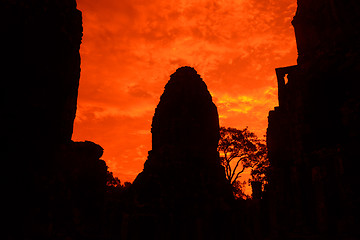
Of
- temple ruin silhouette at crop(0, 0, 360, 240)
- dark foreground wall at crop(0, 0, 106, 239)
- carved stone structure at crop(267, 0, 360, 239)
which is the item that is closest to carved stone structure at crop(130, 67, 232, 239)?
temple ruin silhouette at crop(0, 0, 360, 240)

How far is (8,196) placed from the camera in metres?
4.61

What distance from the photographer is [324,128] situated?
1670cm

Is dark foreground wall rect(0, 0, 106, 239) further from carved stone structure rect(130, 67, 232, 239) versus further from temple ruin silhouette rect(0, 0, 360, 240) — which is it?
carved stone structure rect(130, 67, 232, 239)

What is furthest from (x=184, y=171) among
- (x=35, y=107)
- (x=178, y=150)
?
(x=35, y=107)

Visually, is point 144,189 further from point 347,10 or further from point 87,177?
point 347,10

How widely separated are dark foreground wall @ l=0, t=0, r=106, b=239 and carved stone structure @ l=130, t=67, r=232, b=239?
9.51 m

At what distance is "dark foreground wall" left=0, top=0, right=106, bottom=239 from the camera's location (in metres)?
4.68

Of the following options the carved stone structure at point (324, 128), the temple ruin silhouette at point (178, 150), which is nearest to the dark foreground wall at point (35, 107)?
the temple ruin silhouette at point (178, 150)

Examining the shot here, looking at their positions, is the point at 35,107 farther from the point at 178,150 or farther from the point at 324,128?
the point at 324,128

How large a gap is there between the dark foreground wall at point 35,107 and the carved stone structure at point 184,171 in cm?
951

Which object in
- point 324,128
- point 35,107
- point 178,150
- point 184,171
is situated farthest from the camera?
point 178,150

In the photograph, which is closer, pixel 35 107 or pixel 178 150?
pixel 35 107

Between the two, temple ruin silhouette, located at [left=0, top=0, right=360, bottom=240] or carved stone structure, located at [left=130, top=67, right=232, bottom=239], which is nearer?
temple ruin silhouette, located at [left=0, top=0, right=360, bottom=240]

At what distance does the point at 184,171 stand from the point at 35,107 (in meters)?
14.0
